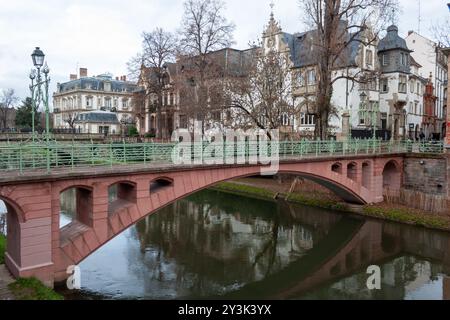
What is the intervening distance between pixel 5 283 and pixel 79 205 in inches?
145

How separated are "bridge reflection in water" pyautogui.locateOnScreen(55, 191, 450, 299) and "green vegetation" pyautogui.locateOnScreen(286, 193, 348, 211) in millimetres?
921

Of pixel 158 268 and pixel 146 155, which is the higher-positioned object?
pixel 146 155

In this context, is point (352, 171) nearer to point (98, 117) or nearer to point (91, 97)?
point (98, 117)

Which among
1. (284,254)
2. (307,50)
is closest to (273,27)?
(307,50)

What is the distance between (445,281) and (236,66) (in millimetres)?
24385

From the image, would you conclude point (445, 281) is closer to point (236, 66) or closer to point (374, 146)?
point (374, 146)

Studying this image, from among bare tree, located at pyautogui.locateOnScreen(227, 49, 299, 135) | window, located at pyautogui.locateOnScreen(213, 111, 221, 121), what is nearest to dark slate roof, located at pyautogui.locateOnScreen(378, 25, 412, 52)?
bare tree, located at pyautogui.locateOnScreen(227, 49, 299, 135)

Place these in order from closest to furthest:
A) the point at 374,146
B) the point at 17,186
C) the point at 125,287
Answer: the point at 17,186 < the point at 125,287 < the point at 374,146

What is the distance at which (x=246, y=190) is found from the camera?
36.2 m

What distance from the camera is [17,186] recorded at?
1230 cm

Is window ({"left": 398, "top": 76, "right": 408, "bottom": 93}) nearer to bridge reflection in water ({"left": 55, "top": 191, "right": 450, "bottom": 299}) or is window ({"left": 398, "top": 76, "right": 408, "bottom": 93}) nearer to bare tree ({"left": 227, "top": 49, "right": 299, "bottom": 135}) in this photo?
bare tree ({"left": 227, "top": 49, "right": 299, "bottom": 135})

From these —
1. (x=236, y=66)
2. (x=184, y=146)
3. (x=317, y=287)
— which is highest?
(x=236, y=66)

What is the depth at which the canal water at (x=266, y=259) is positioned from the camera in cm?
1614
